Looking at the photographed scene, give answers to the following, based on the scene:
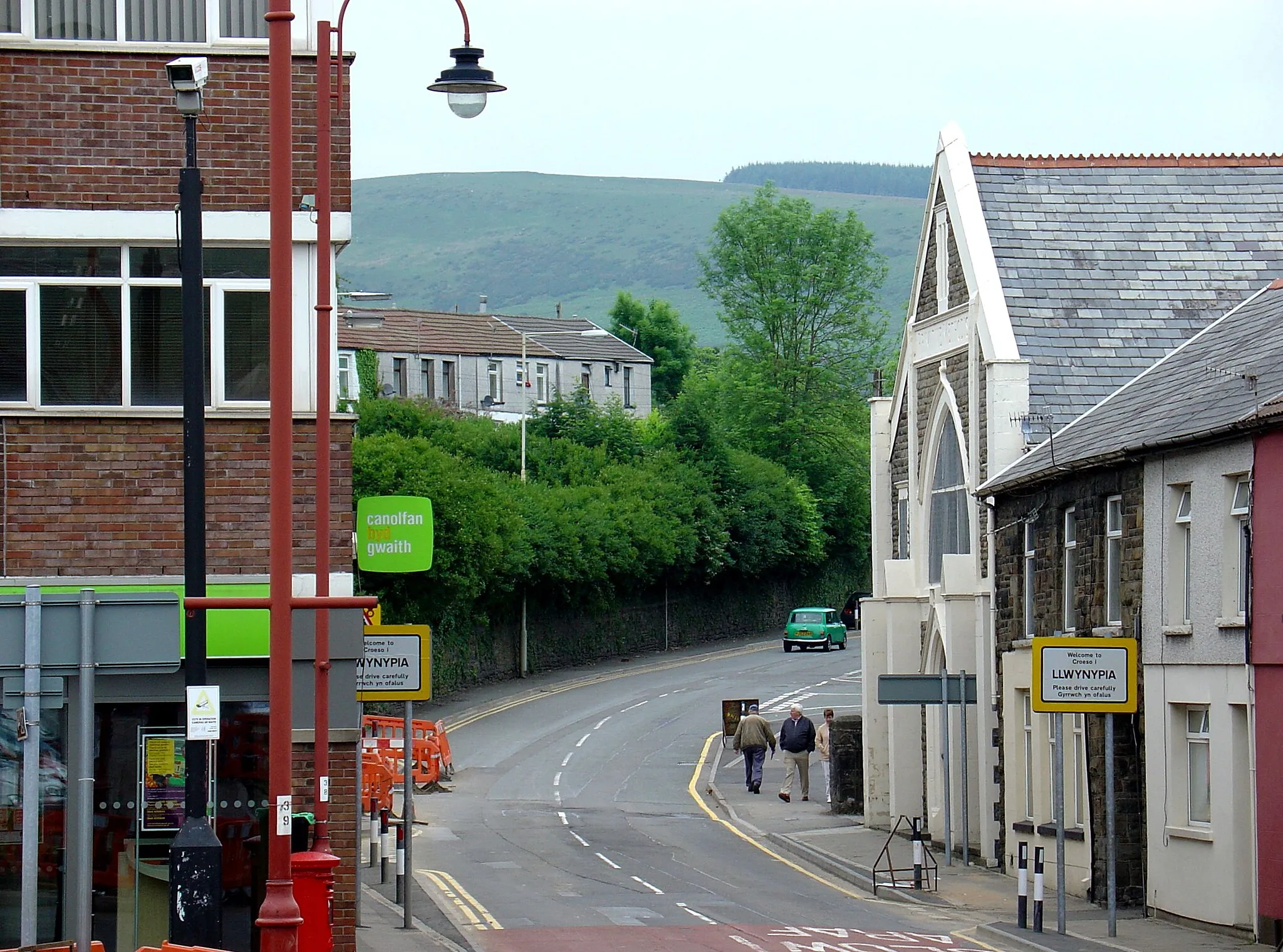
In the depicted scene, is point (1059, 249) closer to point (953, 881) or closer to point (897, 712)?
point (897, 712)

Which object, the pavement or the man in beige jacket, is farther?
the man in beige jacket

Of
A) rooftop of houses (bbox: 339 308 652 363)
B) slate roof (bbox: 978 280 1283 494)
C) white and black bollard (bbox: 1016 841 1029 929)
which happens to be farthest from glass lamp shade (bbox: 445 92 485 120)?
rooftop of houses (bbox: 339 308 652 363)

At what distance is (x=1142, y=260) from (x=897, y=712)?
332 inches

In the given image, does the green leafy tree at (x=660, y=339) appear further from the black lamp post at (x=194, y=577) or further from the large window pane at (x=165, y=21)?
the black lamp post at (x=194, y=577)

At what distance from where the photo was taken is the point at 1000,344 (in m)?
28.2

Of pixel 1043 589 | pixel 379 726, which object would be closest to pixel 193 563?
pixel 1043 589

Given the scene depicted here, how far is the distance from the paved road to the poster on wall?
375 centimetres

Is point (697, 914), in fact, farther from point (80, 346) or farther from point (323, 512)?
point (80, 346)

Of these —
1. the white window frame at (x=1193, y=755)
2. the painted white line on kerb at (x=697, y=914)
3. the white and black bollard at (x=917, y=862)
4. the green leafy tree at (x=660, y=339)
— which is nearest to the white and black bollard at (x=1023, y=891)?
the white window frame at (x=1193, y=755)

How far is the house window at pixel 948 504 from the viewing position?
30.4 meters

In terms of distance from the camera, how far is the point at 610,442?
74.6 m

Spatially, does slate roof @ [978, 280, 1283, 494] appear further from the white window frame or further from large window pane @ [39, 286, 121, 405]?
large window pane @ [39, 286, 121, 405]

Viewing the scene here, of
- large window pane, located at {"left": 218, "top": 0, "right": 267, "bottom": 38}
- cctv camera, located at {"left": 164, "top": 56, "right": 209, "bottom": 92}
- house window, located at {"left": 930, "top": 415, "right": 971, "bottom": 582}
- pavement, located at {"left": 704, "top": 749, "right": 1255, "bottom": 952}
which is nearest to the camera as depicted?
cctv camera, located at {"left": 164, "top": 56, "right": 209, "bottom": 92}

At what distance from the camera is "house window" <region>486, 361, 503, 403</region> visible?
96.5 m
